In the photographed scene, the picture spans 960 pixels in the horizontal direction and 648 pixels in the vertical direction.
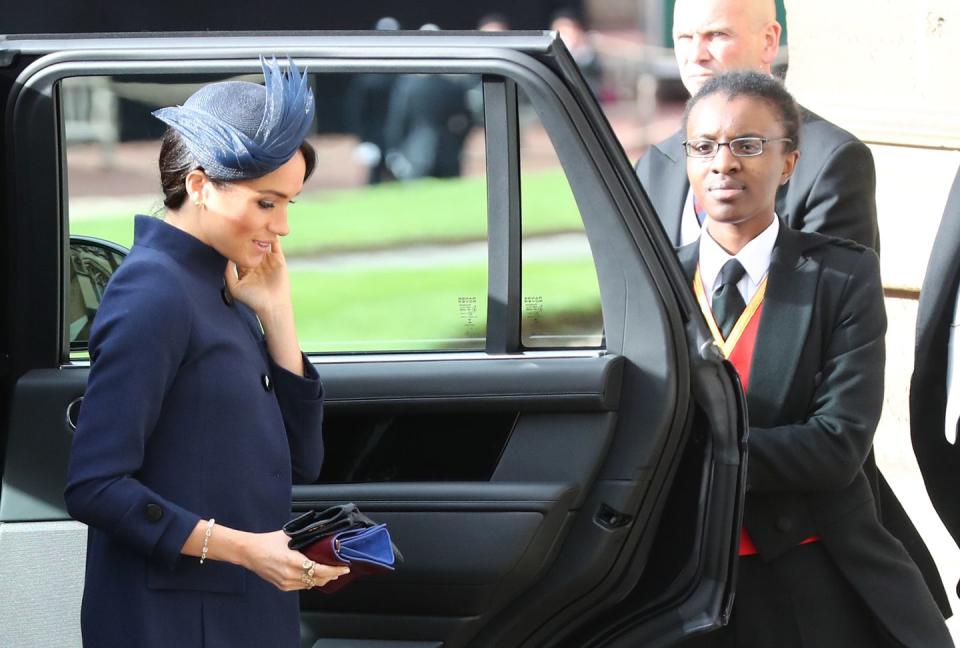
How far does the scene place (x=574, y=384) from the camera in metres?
2.71

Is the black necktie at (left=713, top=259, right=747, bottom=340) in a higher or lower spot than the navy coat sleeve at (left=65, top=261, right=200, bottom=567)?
higher

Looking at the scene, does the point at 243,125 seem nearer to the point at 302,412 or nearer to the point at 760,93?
the point at 302,412

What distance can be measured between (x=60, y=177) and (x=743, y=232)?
131 cm

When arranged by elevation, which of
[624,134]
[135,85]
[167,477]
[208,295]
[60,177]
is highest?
[624,134]

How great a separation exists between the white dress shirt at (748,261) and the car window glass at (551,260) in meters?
0.31

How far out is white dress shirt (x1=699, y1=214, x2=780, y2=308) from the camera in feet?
9.71

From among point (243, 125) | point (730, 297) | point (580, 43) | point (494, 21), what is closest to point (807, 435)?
point (730, 297)

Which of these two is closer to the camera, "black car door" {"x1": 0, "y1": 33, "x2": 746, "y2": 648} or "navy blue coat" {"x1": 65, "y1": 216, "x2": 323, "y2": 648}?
"navy blue coat" {"x1": 65, "y1": 216, "x2": 323, "y2": 648}

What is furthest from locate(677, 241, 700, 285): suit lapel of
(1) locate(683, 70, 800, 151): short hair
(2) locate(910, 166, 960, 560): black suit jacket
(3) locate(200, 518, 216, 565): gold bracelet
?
(3) locate(200, 518, 216, 565): gold bracelet

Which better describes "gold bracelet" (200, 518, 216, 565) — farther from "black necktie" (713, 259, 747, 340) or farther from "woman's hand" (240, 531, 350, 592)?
"black necktie" (713, 259, 747, 340)

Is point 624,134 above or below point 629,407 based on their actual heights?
above

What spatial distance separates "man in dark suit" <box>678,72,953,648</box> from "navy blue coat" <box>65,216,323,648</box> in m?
1.04

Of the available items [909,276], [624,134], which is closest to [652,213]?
[909,276]

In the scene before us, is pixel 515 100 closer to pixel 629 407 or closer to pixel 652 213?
pixel 652 213
